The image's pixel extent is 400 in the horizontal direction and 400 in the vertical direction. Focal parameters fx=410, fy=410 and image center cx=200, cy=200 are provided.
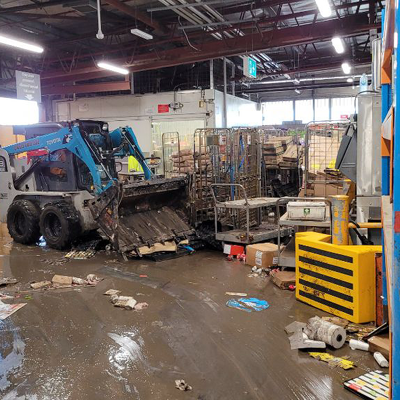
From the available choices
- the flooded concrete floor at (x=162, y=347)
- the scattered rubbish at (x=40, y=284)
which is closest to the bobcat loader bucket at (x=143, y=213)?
the flooded concrete floor at (x=162, y=347)

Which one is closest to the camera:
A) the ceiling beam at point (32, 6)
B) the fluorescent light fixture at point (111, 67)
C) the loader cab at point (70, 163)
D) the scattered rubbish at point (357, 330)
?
the scattered rubbish at point (357, 330)

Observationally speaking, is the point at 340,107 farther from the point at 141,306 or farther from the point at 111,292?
the point at 141,306

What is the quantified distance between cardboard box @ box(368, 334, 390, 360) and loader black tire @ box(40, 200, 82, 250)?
554 cm

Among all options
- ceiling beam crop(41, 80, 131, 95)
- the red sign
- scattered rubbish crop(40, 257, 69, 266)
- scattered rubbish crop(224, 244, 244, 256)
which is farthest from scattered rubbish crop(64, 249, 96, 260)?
ceiling beam crop(41, 80, 131, 95)

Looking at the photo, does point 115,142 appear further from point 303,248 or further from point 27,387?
point 27,387

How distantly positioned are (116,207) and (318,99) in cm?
1817

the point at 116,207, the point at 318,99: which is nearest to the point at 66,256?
the point at 116,207

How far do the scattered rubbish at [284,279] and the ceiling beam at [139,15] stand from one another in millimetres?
7027

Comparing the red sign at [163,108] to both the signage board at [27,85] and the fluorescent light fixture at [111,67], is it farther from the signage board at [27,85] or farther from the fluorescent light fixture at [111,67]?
the signage board at [27,85]

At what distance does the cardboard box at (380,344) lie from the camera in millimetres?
3570

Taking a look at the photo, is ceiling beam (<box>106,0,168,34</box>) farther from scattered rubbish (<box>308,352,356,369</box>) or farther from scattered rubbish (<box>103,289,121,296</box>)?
scattered rubbish (<box>308,352,356,369</box>)

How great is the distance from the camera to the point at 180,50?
1210 centimetres

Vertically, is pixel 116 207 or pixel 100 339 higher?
pixel 116 207

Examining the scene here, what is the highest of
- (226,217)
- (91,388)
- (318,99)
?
(318,99)
